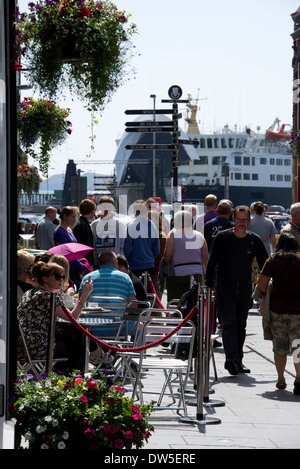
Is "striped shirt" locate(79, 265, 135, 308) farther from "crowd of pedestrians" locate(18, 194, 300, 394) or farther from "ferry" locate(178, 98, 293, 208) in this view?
"ferry" locate(178, 98, 293, 208)

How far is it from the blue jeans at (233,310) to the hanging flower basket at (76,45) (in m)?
3.18

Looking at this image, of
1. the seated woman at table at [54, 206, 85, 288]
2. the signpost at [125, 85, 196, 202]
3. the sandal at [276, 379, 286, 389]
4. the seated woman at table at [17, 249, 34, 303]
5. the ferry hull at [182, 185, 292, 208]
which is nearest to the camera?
the seated woman at table at [17, 249, 34, 303]

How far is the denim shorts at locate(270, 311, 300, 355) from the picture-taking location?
9.02m

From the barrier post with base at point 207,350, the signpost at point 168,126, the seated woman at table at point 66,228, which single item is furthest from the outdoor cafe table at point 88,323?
the signpost at point 168,126

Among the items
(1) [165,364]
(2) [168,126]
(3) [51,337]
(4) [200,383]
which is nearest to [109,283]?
(1) [165,364]

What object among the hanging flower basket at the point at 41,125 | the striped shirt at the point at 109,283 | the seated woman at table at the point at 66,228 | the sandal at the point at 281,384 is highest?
the hanging flower basket at the point at 41,125

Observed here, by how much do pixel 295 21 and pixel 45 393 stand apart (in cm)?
4836

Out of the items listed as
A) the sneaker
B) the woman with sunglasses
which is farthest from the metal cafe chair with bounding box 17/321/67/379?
the sneaker

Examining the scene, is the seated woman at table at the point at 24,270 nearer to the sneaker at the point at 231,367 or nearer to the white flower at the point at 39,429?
the sneaker at the point at 231,367

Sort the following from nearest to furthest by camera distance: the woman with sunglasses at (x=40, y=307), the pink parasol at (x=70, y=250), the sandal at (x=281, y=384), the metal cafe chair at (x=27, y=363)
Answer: the metal cafe chair at (x=27, y=363), the woman with sunglasses at (x=40, y=307), the sandal at (x=281, y=384), the pink parasol at (x=70, y=250)

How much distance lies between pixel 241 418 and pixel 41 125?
16.0 feet

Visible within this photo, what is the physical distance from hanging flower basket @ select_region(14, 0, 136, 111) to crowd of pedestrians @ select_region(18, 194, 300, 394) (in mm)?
1579

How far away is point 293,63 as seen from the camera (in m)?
52.0

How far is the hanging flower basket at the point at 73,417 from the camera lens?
4.87 meters
